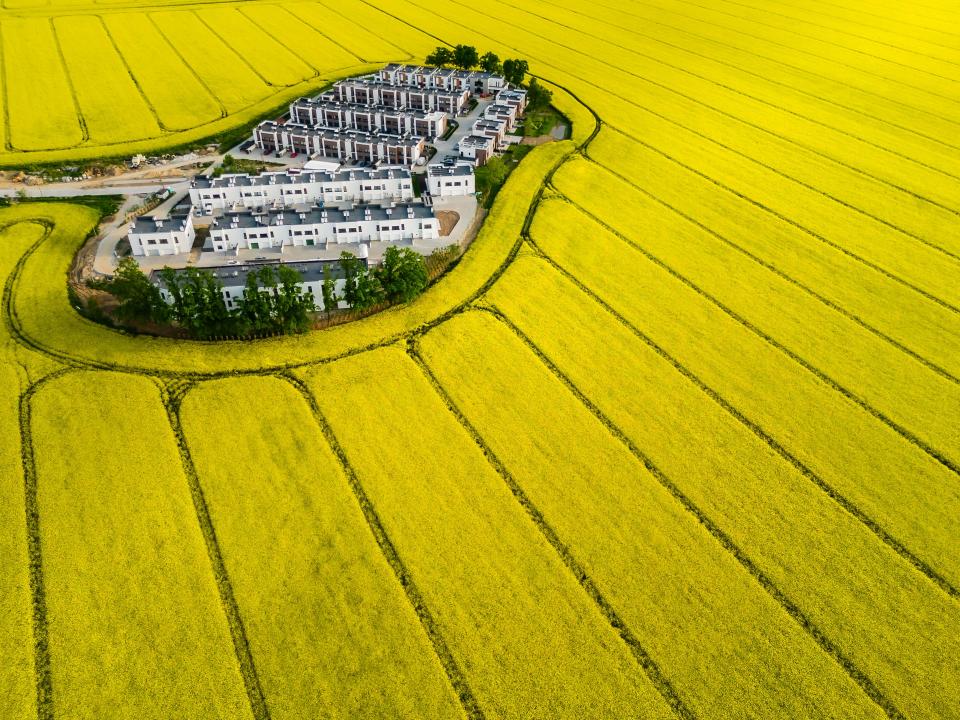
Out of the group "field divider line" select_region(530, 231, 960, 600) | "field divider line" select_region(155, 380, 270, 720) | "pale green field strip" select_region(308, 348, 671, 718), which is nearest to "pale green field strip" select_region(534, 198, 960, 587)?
"field divider line" select_region(530, 231, 960, 600)

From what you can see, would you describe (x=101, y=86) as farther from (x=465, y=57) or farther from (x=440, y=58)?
(x=465, y=57)

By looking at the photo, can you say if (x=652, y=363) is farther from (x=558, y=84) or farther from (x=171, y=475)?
(x=558, y=84)

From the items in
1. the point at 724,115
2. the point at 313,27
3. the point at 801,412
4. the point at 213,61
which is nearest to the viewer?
the point at 801,412

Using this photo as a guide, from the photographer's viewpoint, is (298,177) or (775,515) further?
(298,177)

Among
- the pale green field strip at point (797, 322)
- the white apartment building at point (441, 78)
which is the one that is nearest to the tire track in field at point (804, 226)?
the pale green field strip at point (797, 322)

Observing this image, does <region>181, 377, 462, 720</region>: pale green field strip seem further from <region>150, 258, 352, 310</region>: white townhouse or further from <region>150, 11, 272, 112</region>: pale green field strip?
<region>150, 11, 272, 112</region>: pale green field strip

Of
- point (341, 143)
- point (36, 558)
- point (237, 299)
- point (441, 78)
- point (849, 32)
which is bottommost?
point (36, 558)

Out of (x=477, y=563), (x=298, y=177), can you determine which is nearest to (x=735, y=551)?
(x=477, y=563)

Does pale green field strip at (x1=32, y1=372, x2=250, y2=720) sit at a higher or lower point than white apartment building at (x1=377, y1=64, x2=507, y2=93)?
lower
